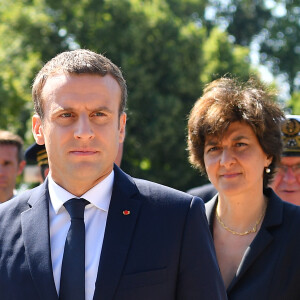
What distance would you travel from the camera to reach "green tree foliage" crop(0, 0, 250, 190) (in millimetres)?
20422

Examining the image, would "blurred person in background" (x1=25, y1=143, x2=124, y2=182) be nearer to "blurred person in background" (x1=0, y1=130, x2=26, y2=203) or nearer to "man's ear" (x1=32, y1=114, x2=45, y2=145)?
"blurred person in background" (x1=0, y1=130, x2=26, y2=203)

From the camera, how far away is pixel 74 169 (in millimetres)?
2613

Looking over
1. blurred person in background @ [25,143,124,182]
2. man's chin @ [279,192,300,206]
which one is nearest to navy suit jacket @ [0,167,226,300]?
man's chin @ [279,192,300,206]

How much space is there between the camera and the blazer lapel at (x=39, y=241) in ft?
8.25

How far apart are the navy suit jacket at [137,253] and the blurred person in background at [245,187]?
1032 millimetres

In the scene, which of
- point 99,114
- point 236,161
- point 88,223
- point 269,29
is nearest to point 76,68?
point 99,114

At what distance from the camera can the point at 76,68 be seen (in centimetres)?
267

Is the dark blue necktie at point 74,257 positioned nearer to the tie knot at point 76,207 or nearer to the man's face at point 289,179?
the tie knot at point 76,207

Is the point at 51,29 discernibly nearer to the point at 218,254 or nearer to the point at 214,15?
the point at 218,254

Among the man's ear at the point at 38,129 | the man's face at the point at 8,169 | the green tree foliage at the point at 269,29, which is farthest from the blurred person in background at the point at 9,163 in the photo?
the green tree foliage at the point at 269,29

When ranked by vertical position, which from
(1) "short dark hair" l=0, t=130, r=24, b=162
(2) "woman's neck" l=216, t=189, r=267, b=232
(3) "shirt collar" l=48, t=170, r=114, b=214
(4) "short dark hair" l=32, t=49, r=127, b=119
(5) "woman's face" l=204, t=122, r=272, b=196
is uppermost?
(4) "short dark hair" l=32, t=49, r=127, b=119

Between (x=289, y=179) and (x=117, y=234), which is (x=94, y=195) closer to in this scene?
(x=117, y=234)

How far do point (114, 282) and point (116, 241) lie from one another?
17cm

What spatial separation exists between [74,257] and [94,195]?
0.27 meters
